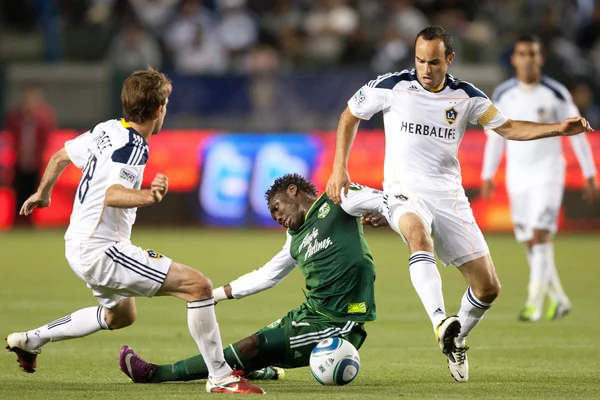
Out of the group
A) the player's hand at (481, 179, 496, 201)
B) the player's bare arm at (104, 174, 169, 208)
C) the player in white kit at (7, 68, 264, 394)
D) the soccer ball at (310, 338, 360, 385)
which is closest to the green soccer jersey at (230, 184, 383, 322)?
the soccer ball at (310, 338, 360, 385)

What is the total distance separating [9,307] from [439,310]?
18.7 ft

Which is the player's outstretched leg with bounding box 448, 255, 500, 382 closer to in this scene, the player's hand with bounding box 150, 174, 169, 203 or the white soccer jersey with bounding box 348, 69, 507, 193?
the white soccer jersey with bounding box 348, 69, 507, 193

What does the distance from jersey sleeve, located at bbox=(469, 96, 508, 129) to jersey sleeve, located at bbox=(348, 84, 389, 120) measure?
60 cm

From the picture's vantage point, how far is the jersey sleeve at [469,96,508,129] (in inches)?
305

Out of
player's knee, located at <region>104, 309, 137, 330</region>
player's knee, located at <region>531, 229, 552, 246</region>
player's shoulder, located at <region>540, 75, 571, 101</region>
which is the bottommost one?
player's knee, located at <region>104, 309, 137, 330</region>

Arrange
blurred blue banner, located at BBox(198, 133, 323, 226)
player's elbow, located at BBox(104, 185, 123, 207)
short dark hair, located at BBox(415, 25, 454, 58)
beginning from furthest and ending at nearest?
1. blurred blue banner, located at BBox(198, 133, 323, 226)
2. short dark hair, located at BBox(415, 25, 454, 58)
3. player's elbow, located at BBox(104, 185, 123, 207)

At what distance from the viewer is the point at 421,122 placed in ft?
25.0

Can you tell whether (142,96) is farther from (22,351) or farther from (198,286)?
(22,351)

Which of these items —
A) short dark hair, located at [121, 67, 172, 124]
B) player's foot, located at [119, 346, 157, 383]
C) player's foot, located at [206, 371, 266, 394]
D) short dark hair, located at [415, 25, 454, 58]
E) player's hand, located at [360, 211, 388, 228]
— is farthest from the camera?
short dark hair, located at [415, 25, 454, 58]

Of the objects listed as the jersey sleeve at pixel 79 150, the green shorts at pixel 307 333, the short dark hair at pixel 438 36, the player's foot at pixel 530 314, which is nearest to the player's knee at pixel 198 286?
the green shorts at pixel 307 333

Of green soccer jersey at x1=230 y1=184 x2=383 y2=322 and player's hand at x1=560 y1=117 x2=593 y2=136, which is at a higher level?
player's hand at x1=560 y1=117 x2=593 y2=136

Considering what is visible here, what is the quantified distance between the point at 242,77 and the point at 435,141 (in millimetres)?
12358

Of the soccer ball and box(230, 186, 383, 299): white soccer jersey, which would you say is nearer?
the soccer ball

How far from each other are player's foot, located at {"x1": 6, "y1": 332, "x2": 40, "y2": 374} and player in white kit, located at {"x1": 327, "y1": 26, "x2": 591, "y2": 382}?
88.6 inches
